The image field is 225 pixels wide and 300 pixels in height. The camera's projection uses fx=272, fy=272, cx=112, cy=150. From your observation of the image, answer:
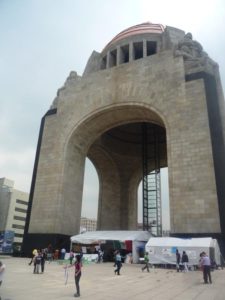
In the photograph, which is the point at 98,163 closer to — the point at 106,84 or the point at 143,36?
the point at 106,84

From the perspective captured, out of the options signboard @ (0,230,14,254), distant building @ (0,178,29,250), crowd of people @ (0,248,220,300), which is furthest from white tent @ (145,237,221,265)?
distant building @ (0,178,29,250)

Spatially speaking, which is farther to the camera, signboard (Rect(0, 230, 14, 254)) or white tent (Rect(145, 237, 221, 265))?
signboard (Rect(0, 230, 14, 254))

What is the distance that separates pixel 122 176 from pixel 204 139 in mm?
15492

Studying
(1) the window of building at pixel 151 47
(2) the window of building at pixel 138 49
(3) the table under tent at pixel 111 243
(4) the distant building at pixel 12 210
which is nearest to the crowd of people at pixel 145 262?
(3) the table under tent at pixel 111 243

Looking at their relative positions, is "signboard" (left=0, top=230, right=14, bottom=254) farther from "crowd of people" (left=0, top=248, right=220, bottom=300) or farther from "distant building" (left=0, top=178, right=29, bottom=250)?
"crowd of people" (left=0, top=248, right=220, bottom=300)

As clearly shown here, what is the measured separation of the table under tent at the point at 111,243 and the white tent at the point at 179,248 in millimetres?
2450

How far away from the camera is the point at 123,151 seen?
32031mm

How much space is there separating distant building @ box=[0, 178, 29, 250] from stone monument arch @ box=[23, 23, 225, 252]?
4309cm

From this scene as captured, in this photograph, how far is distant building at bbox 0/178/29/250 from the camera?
213 ft

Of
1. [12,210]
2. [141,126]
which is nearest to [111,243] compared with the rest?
[141,126]

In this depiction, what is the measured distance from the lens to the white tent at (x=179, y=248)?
1409 centimetres

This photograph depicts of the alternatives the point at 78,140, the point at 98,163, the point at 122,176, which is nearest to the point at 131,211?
the point at 122,176

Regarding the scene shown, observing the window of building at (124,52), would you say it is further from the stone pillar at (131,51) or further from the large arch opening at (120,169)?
the large arch opening at (120,169)

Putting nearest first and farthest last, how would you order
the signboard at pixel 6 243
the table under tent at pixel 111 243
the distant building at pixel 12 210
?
the table under tent at pixel 111 243 < the signboard at pixel 6 243 < the distant building at pixel 12 210
